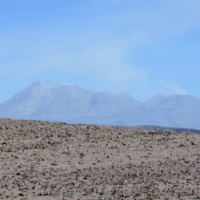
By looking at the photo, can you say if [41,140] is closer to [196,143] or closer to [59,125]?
[59,125]

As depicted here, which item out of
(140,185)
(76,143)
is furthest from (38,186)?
(76,143)

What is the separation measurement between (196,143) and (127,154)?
524cm

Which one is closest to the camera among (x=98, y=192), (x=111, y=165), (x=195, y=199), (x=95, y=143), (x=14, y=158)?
(x=195, y=199)

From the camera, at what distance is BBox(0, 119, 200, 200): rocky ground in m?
12.0

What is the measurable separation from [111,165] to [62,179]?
120 inches

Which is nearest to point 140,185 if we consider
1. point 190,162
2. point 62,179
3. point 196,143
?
point 62,179

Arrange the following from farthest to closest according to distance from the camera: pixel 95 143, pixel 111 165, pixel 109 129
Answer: pixel 109 129, pixel 95 143, pixel 111 165

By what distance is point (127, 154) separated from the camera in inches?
709

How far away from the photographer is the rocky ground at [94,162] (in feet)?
39.5

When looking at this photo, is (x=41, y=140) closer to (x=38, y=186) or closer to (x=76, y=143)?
(x=76, y=143)

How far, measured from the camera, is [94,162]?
16.4 m

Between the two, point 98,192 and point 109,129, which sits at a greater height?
point 109,129

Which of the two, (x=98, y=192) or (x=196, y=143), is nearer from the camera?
(x=98, y=192)

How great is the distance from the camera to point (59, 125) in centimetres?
2483
